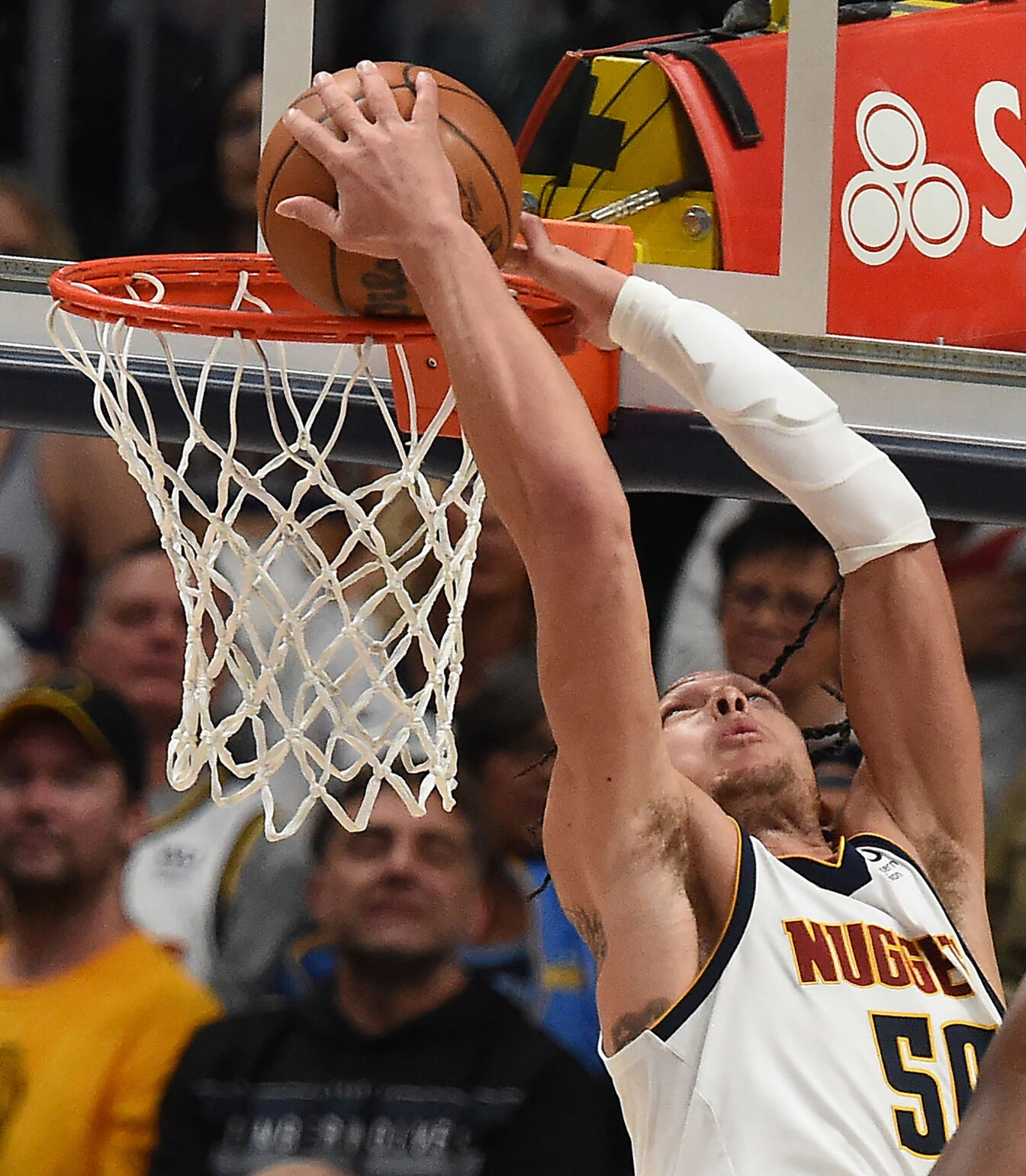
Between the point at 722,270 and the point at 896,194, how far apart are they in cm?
42

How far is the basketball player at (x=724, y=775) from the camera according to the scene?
151 centimetres

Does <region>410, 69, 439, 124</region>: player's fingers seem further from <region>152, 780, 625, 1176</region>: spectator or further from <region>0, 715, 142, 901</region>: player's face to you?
<region>0, 715, 142, 901</region>: player's face

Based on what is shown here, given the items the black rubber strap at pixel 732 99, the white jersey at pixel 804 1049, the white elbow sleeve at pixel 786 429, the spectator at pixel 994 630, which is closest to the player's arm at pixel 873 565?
the white elbow sleeve at pixel 786 429

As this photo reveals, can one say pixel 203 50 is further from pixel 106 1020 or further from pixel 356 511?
pixel 106 1020

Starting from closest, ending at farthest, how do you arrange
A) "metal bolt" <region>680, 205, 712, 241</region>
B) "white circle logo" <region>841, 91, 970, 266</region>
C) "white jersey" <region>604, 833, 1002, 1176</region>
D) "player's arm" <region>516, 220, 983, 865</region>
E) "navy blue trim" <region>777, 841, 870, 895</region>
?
"white jersey" <region>604, 833, 1002, 1176</region> → "navy blue trim" <region>777, 841, 870, 895</region> → "player's arm" <region>516, 220, 983, 865</region> → "metal bolt" <region>680, 205, 712, 241</region> → "white circle logo" <region>841, 91, 970, 266</region>

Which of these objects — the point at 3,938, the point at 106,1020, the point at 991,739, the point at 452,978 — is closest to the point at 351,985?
the point at 452,978

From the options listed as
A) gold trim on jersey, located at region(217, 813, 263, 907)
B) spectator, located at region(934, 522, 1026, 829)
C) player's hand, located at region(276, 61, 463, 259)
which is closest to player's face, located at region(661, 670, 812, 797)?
player's hand, located at region(276, 61, 463, 259)

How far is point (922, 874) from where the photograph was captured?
1.90 m

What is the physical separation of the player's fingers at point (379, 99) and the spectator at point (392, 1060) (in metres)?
1.87

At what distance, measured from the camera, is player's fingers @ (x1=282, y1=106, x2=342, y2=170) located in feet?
4.94

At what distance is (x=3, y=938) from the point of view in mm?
3197

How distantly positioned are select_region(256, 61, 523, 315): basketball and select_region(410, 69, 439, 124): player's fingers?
→ 4cm

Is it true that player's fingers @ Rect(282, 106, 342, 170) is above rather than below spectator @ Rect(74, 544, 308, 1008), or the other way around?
above

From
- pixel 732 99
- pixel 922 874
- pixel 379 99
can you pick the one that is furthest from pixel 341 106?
pixel 732 99
